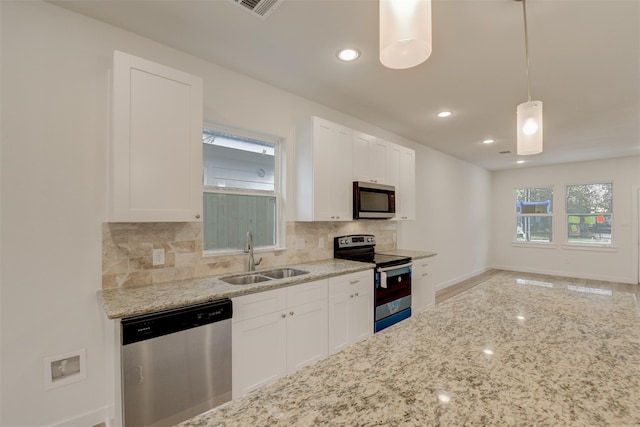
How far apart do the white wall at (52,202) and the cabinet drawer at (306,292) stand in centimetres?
129

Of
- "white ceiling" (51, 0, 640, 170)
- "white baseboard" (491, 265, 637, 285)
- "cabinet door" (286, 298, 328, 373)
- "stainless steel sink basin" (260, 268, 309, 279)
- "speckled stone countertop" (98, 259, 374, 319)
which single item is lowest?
"white baseboard" (491, 265, 637, 285)

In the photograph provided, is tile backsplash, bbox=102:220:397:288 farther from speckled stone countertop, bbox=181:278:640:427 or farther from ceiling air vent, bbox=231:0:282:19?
speckled stone countertop, bbox=181:278:640:427

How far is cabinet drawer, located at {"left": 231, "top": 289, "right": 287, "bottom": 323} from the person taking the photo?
2.02 meters

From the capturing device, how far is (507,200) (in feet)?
25.5

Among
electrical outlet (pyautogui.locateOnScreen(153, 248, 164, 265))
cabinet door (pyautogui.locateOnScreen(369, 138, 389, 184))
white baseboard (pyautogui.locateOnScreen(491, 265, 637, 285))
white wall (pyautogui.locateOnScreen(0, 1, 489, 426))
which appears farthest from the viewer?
white baseboard (pyautogui.locateOnScreen(491, 265, 637, 285))

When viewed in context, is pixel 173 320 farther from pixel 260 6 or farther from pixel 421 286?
pixel 421 286

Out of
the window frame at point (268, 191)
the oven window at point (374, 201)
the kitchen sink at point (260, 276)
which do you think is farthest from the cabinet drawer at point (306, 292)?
the oven window at point (374, 201)

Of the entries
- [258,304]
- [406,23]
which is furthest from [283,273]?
[406,23]

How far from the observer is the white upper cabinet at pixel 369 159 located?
345cm

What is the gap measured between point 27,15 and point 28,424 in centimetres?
247

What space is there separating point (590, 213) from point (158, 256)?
844cm

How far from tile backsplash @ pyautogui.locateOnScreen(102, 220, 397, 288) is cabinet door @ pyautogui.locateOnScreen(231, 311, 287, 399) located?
699 mm

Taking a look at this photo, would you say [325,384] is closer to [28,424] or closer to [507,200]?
[28,424]

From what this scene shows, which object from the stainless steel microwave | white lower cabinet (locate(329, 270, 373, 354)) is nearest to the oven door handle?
white lower cabinet (locate(329, 270, 373, 354))
